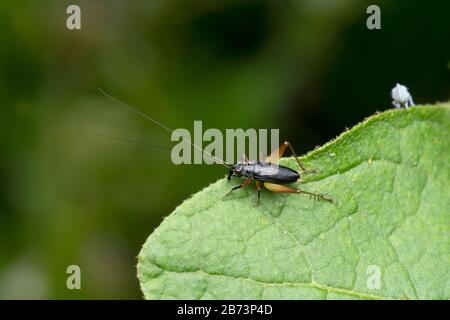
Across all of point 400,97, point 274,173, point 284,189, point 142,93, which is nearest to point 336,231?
point 284,189

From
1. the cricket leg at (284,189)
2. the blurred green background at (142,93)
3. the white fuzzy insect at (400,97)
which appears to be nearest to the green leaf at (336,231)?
the cricket leg at (284,189)

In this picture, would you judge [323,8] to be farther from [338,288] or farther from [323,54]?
[338,288]

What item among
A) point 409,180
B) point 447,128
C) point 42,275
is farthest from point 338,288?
point 42,275

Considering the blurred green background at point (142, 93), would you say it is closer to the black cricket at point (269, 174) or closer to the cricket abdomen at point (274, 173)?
the black cricket at point (269, 174)

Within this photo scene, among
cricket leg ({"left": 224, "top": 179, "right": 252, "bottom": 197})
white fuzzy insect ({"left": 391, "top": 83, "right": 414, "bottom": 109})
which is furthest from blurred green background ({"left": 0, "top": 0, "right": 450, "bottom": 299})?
cricket leg ({"left": 224, "top": 179, "right": 252, "bottom": 197})

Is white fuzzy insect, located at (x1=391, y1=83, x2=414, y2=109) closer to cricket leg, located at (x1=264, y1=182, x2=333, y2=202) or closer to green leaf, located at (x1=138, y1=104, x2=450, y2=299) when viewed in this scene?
green leaf, located at (x1=138, y1=104, x2=450, y2=299)

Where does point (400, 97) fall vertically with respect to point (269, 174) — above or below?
above

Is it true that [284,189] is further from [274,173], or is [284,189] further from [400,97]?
[400,97]
